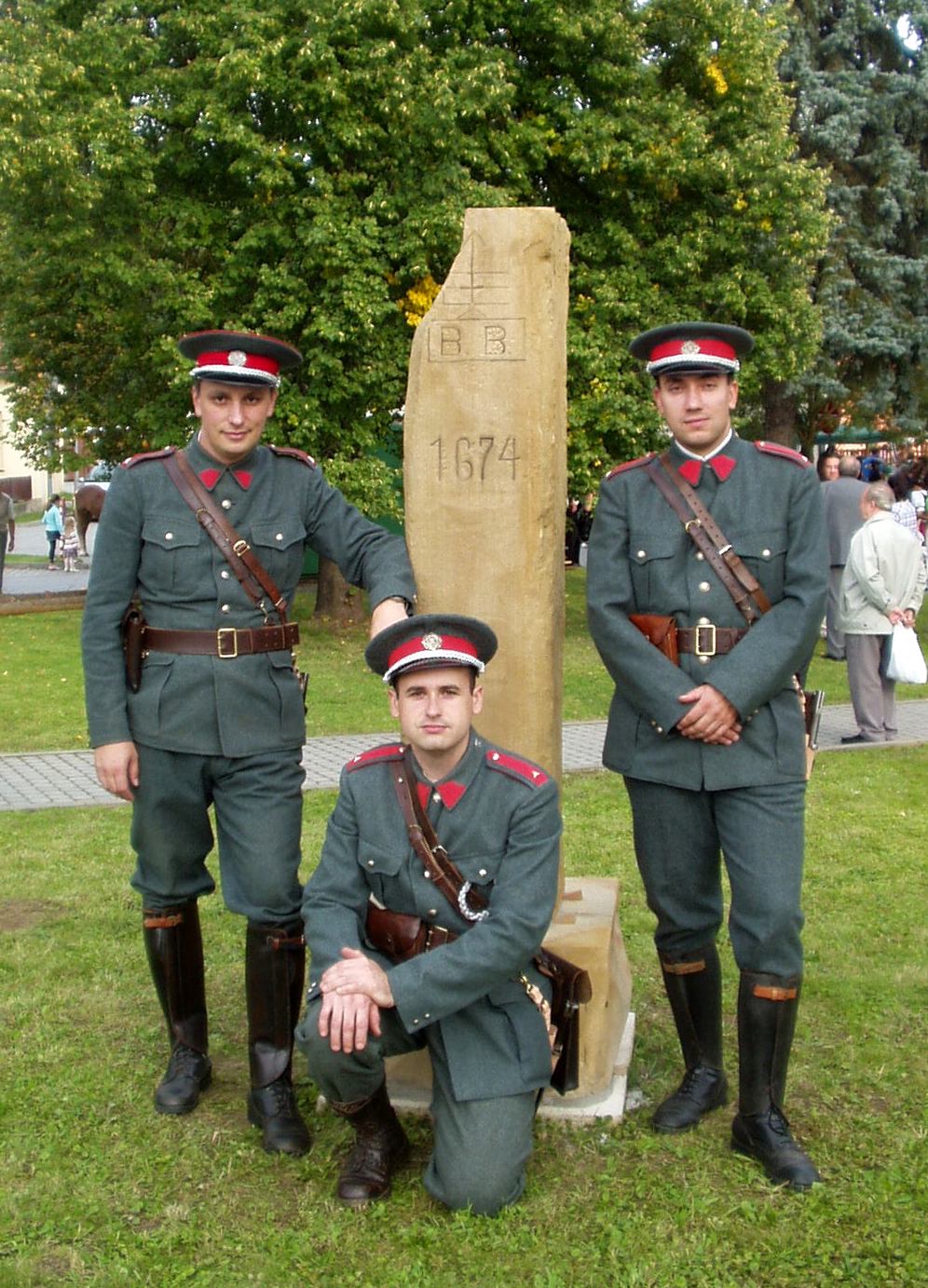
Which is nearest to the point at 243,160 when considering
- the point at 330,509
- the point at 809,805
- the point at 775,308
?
the point at 775,308

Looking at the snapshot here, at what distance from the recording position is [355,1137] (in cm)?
388

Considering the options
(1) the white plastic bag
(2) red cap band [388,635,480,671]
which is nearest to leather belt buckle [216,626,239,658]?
(2) red cap band [388,635,480,671]

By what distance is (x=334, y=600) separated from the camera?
17875 mm

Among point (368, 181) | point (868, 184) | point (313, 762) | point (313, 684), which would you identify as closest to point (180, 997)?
point (313, 762)

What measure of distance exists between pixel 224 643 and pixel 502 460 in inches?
39.0

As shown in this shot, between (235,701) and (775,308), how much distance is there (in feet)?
45.7

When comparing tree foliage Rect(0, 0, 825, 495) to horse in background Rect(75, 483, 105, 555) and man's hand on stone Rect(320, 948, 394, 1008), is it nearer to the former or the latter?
horse in background Rect(75, 483, 105, 555)

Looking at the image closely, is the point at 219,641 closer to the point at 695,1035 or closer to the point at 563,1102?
the point at 563,1102

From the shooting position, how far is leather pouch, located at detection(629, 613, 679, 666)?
3928 millimetres

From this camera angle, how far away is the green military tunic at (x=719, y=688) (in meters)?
3.80

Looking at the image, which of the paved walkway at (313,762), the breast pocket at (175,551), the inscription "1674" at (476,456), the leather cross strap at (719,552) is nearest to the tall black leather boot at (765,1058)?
the leather cross strap at (719,552)

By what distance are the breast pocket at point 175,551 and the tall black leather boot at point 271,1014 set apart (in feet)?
3.36

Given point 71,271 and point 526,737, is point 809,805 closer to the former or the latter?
point 526,737

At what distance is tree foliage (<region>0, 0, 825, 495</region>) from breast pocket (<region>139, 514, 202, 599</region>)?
10661mm
